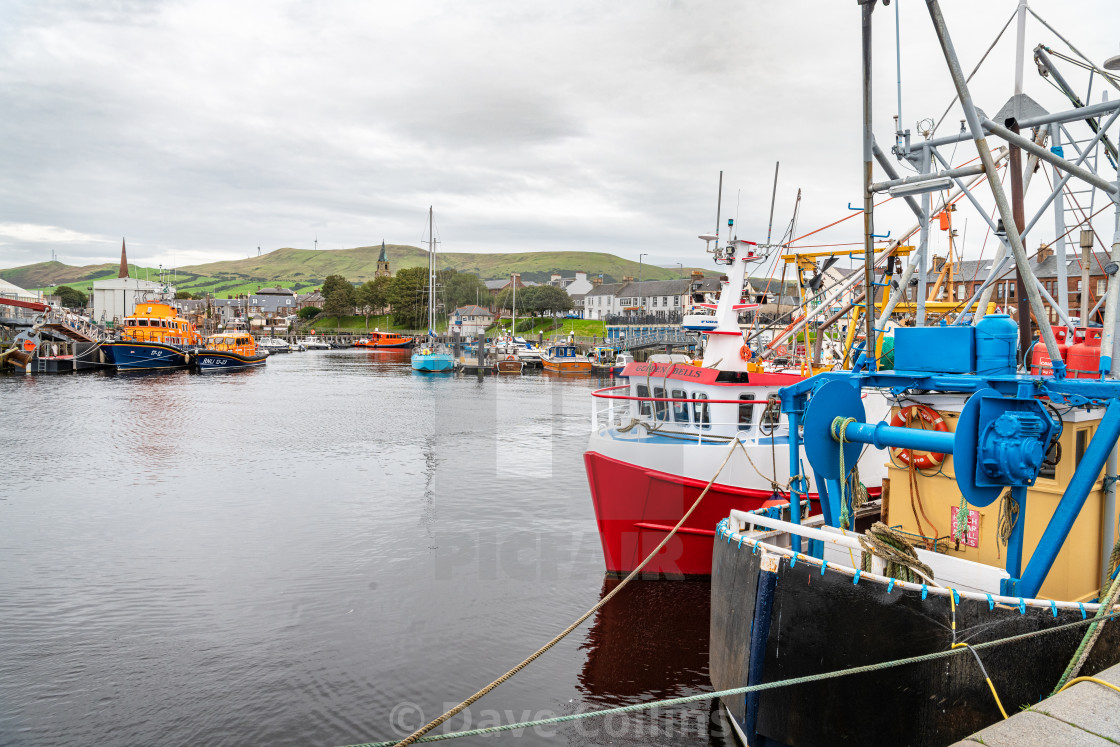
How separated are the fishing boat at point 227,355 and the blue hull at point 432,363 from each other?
67.0ft

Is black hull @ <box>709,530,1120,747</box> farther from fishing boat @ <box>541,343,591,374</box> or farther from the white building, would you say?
the white building

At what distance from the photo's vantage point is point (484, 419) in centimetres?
3866

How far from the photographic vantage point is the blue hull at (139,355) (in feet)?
214

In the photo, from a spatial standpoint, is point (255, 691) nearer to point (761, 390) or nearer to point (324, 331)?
point (761, 390)

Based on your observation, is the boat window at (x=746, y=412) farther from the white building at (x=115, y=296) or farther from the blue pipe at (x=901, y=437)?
the white building at (x=115, y=296)

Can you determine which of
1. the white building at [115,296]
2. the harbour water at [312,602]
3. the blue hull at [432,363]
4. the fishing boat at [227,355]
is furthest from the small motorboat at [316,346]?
the harbour water at [312,602]

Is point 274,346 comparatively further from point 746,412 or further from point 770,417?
point 770,417

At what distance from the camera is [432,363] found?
68.8 meters

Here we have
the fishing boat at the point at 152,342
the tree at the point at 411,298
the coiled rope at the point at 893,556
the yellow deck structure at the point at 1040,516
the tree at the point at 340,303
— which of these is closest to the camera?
the coiled rope at the point at 893,556

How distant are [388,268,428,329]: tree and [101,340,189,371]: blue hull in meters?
62.5

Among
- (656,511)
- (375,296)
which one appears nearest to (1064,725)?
(656,511)

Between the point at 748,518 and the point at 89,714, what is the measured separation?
8.78 meters

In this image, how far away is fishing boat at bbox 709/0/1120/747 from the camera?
227 inches

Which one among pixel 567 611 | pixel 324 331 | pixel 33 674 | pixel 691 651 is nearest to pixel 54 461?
pixel 33 674
